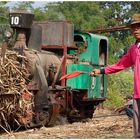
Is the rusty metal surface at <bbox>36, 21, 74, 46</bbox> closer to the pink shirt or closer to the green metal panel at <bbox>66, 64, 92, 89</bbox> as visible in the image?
the green metal panel at <bbox>66, 64, 92, 89</bbox>

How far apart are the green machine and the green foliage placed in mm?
6541

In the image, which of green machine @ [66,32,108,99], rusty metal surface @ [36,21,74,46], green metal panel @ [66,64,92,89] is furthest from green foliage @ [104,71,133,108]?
rusty metal surface @ [36,21,74,46]

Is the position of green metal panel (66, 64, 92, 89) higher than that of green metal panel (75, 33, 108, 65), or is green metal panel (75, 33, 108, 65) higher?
green metal panel (75, 33, 108, 65)

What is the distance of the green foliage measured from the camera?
22.7m

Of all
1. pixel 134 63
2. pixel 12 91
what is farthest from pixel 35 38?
pixel 134 63

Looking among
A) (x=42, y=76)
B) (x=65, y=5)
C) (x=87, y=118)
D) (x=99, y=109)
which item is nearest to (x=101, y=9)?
(x=65, y=5)

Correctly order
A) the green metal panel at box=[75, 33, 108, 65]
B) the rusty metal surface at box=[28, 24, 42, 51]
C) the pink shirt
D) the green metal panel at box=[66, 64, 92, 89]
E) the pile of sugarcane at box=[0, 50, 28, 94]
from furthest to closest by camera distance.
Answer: the green metal panel at box=[75, 33, 108, 65] < the green metal panel at box=[66, 64, 92, 89] < the rusty metal surface at box=[28, 24, 42, 51] < the pile of sugarcane at box=[0, 50, 28, 94] < the pink shirt

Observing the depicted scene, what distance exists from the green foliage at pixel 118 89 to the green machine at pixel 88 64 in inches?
258

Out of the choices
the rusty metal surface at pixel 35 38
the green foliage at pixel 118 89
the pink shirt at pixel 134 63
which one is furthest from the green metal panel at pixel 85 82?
the pink shirt at pixel 134 63

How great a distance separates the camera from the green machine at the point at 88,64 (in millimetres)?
14298

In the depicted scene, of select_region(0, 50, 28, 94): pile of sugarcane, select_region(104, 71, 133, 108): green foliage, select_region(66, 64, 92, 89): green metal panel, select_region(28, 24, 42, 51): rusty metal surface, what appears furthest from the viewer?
select_region(104, 71, 133, 108): green foliage

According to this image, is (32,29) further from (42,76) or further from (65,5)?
(65,5)

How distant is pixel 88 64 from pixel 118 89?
1147cm

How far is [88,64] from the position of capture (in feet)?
48.7
